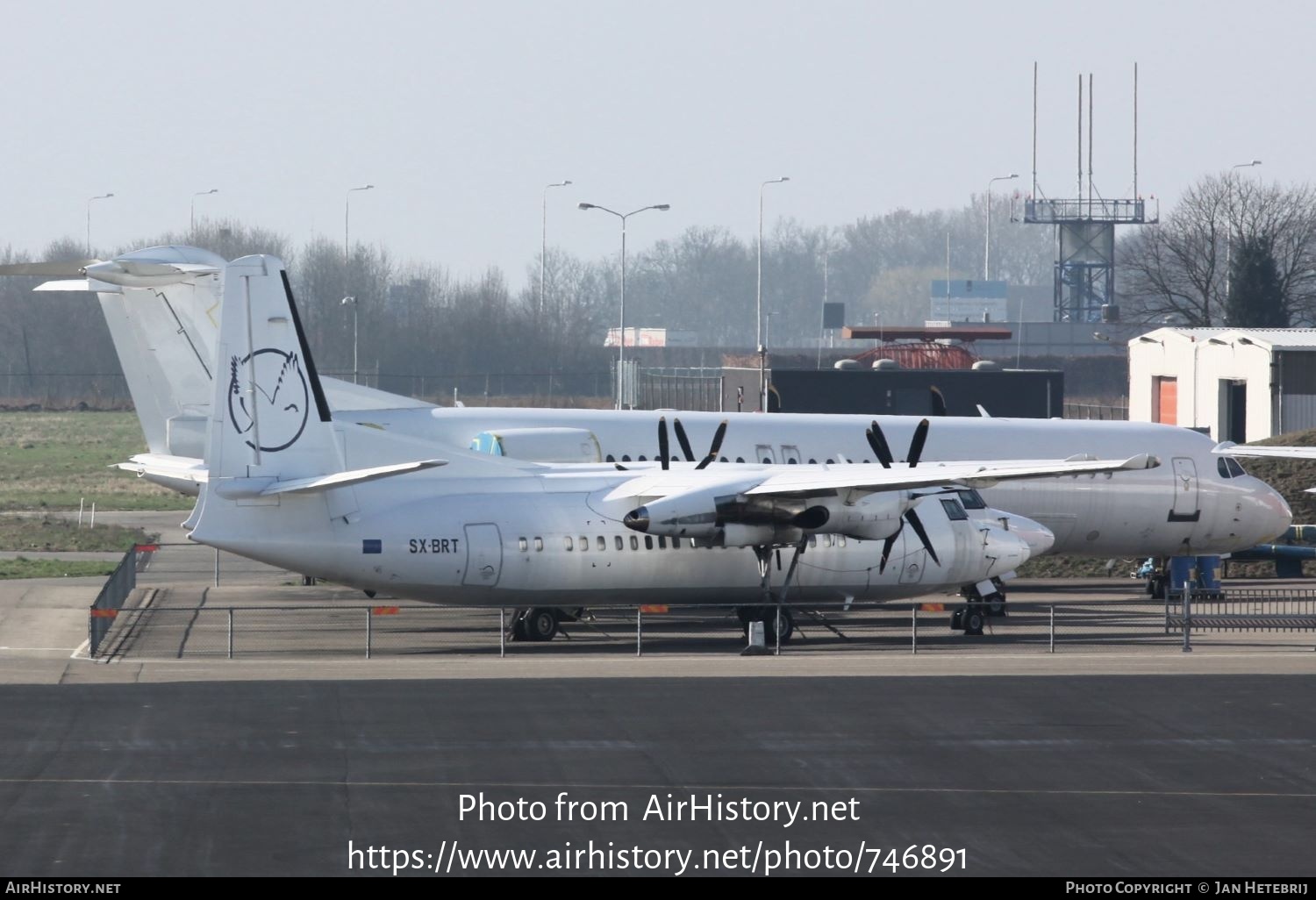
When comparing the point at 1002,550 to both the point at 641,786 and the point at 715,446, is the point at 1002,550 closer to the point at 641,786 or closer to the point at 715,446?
the point at 715,446

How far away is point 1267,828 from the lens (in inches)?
699

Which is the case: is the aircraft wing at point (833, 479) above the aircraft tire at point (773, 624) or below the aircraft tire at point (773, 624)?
above

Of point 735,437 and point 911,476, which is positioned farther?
point 735,437

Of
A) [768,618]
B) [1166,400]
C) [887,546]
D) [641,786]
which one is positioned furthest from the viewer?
[1166,400]

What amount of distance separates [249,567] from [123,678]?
1979 centimetres

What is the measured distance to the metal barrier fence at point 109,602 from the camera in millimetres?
30078

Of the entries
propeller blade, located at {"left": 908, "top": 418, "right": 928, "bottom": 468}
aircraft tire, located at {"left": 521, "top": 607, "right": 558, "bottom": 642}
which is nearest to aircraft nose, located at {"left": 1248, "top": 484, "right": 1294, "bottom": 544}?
propeller blade, located at {"left": 908, "top": 418, "right": 928, "bottom": 468}

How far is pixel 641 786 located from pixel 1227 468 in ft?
88.1

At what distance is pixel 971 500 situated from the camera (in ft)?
121

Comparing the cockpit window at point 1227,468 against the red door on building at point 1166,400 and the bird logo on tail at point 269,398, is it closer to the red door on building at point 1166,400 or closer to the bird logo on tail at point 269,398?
the bird logo on tail at point 269,398

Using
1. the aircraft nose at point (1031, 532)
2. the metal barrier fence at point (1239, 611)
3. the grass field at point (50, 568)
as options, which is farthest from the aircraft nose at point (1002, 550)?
the grass field at point (50, 568)

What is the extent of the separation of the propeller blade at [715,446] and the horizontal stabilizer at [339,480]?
645cm

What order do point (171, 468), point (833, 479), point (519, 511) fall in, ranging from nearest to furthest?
point (519, 511) < point (833, 479) < point (171, 468)

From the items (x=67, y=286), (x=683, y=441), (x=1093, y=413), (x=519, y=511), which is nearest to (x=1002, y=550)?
(x=683, y=441)
